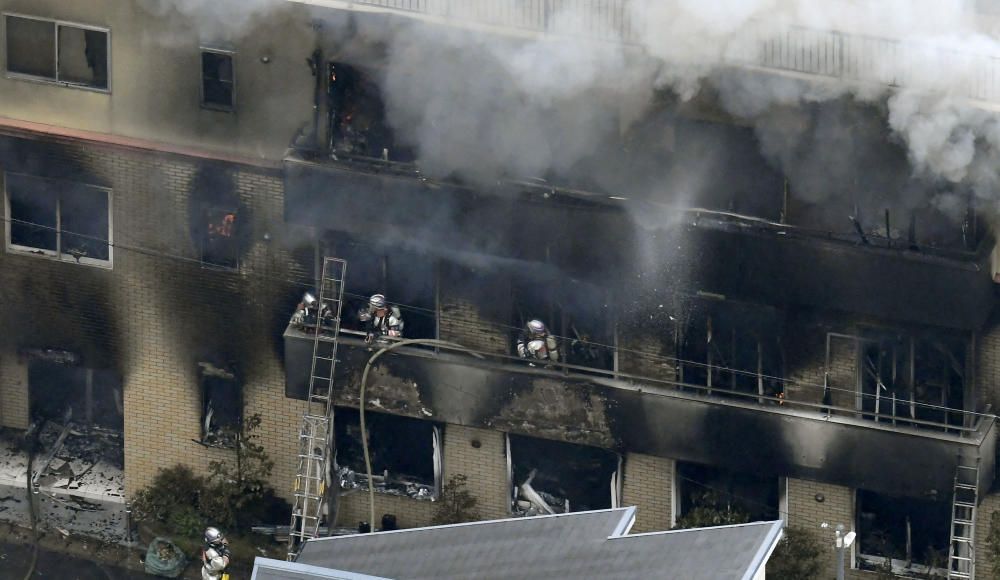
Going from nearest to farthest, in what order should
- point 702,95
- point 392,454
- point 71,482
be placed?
point 702,95 < point 392,454 < point 71,482

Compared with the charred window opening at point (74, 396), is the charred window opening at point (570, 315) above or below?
above

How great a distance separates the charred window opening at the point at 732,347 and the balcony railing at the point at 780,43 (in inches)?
125

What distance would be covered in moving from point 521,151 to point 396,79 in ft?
5.41

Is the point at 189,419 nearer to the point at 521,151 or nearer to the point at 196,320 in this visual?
the point at 196,320

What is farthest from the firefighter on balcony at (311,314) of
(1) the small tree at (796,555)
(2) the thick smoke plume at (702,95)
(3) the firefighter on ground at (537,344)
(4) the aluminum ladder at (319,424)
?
(1) the small tree at (796,555)

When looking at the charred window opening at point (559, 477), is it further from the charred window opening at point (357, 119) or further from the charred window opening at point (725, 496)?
the charred window opening at point (357, 119)

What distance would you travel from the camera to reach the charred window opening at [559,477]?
3198cm

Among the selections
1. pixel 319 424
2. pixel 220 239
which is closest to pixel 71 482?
pixel 319 424

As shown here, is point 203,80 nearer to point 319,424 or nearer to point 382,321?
point 382,321

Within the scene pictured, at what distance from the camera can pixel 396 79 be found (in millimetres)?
30906

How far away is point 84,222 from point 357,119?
3878mm

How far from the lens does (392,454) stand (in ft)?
107

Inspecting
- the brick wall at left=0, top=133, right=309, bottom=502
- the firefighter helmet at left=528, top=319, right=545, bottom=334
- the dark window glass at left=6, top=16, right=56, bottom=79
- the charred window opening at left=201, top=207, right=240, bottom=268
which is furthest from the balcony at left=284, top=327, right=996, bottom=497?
the dark window glass at left=6, top=16, right=56, bottom=79

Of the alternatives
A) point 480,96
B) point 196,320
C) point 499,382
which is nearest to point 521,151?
point 480,96
